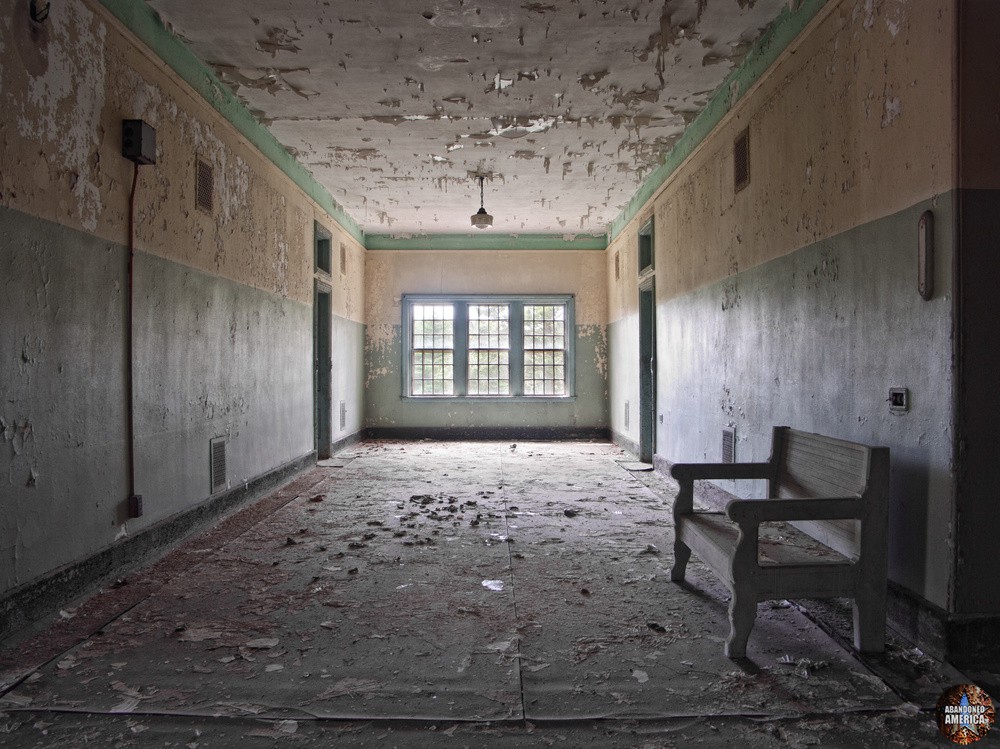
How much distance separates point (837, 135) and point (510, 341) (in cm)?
758

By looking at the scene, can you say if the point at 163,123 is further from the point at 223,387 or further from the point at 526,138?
the point at 526,138

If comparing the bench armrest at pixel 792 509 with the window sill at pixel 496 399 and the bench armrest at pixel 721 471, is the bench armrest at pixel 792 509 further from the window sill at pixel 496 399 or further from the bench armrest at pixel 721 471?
the window sill at pixel 496 399

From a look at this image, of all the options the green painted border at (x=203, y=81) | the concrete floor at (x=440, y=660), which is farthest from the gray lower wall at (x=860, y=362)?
the green painted border at (x=203, y=81)

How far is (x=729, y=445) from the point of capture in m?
4.92

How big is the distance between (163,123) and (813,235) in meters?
3.97

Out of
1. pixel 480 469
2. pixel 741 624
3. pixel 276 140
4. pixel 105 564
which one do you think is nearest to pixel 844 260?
pixel 741 624

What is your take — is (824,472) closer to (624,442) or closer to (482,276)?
(624,442)

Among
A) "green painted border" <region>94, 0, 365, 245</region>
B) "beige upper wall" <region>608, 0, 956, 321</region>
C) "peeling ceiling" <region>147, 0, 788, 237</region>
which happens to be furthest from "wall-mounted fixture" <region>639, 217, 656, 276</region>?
"green painted border" <region>94, 0, 365, 245</region>

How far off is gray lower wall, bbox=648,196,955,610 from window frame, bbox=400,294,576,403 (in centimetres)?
529

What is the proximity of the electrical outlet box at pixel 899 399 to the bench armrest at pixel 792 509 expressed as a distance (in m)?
0.52

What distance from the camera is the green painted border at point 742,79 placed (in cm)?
376

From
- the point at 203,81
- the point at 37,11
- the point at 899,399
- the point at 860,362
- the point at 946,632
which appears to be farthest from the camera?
the point at 203,81

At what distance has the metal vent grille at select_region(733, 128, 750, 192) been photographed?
456cm

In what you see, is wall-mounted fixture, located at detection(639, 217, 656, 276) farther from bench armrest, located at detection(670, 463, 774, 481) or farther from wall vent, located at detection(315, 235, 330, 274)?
bench armrest, located at detection(670, 463, 774, 481)
